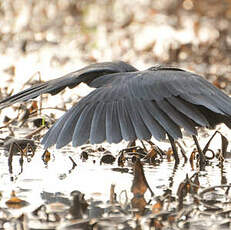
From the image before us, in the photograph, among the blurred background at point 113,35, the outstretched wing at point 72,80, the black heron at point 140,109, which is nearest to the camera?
the black heron at point 140,109

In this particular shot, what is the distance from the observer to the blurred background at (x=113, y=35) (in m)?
10.0

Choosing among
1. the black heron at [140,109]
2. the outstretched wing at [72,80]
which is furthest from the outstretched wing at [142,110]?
the outstretched wing at [72,80]

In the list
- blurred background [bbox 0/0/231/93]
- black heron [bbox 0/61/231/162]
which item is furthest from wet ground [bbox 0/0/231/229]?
black heron [bbox 0/61/231/162]

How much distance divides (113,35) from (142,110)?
839 cm

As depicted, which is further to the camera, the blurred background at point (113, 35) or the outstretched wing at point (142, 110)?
the blurred background at point (113, 35)

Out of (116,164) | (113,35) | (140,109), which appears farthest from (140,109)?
(113,35)

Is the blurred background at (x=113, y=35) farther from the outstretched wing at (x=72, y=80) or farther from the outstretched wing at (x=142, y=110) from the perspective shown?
the outstretched wing at (x=142, y=110)

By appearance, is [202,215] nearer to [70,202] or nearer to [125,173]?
[70,202]

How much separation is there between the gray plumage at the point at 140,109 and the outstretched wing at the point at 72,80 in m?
0.02

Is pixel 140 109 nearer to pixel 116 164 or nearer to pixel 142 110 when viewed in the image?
pixel 142 110

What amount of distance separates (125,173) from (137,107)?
439 mm

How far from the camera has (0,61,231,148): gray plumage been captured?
3.89m

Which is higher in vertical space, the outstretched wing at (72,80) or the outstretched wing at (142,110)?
the outstretched wing at (72,80)

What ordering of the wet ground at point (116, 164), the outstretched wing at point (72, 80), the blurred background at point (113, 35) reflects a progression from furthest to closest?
the blurred background at point (113, 35), the outstretched wing at point (72, 80), the wet ground at point (116, 164)
